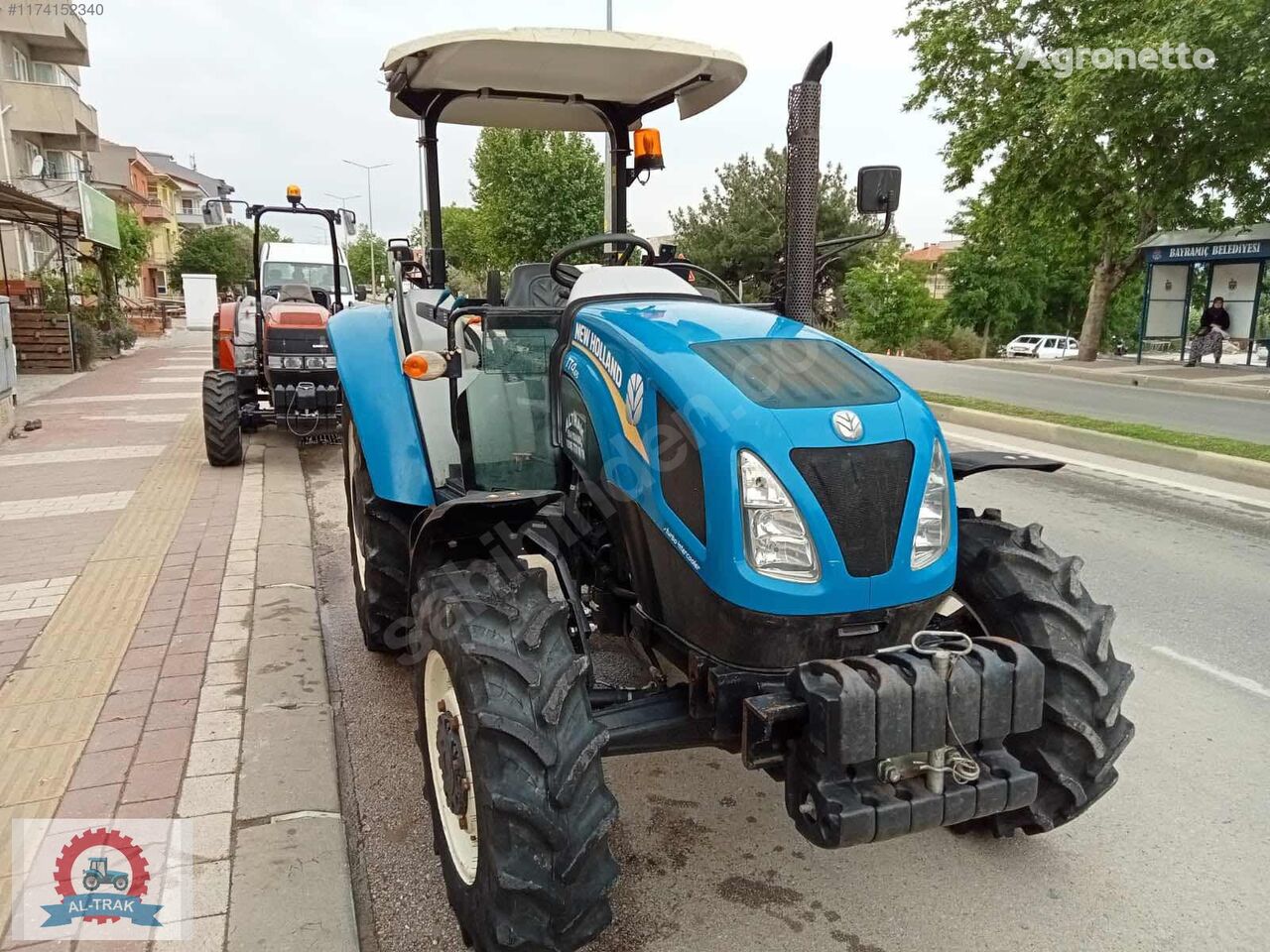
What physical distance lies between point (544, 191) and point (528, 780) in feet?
80.0

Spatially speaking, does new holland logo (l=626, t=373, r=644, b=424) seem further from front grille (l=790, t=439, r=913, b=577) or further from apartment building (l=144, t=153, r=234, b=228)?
apartment building (l=144, t=153, r=234, b=228)

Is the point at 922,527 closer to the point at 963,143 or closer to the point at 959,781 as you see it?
the point at 959,781

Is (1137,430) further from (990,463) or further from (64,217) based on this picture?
(64,217)

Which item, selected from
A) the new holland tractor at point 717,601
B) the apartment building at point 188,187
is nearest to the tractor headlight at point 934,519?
the new holland tractor at point 717,601

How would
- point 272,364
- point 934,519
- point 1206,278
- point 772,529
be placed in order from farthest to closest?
point 1206,278 → point 272,364 → point 934,519 → point 772,529

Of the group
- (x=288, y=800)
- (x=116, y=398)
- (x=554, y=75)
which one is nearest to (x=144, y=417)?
(x=116, y=398)

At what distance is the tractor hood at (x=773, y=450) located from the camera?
7.34 ft

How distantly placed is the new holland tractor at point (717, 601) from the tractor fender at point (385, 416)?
0.32 meters

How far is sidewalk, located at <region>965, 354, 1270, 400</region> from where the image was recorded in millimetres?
16484

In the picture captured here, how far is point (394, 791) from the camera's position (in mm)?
3166

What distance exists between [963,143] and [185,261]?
48.3 m

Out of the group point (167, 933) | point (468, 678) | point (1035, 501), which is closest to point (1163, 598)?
point (1035, 501)

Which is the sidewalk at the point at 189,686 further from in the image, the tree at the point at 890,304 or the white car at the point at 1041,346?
the white car at the point at 1041,346

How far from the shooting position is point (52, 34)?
27.9 meters
